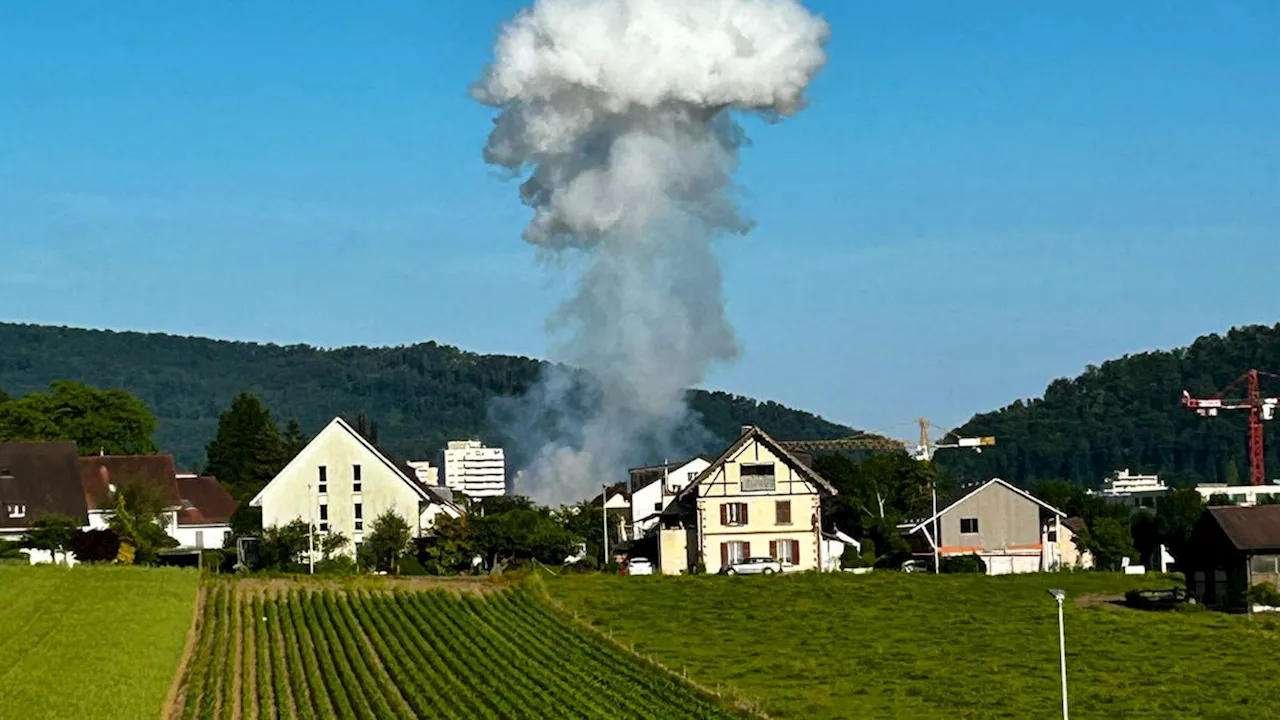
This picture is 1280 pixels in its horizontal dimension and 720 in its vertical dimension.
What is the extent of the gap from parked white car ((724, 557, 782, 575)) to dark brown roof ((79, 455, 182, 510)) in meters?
28.8

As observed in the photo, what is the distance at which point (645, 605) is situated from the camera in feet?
220

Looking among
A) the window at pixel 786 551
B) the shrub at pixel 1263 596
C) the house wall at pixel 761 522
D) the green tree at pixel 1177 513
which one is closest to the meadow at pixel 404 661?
the house wall at pixel 761 522

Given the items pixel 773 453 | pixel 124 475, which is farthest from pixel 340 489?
pixel 773 453

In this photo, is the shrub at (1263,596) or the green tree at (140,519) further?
the green tree at (140,519)

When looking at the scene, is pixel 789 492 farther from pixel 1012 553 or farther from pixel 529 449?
pixel 529 449

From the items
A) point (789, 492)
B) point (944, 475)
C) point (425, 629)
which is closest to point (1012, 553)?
point (789, 492)

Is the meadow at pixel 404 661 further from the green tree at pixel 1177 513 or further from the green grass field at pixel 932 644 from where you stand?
the green tree at pixel 1177 513

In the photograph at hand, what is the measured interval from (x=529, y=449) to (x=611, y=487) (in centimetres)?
574

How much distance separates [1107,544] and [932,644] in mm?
43163

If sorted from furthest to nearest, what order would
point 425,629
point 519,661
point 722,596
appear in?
1. point 722,596
2. point 425,629
3. point 519,661

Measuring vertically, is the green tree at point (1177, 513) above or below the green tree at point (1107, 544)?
above

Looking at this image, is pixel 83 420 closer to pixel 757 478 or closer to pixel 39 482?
pixel 39 482

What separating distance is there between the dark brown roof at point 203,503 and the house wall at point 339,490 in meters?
11.4

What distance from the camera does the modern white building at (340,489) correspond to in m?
89.9
